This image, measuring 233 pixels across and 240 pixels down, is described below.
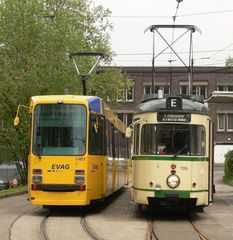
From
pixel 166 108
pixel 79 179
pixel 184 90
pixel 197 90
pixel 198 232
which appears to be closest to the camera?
pixel 198 232

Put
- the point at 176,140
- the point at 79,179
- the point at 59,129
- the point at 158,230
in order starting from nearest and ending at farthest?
the point at 158,230, the point at 176,140, the point at 79,179, the point at 59,129

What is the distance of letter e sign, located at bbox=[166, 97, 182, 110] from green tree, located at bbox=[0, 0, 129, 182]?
1990 centimetres

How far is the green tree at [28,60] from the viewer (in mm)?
35656

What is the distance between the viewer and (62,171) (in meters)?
16.1

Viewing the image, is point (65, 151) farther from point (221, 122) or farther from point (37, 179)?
point (221, 122)

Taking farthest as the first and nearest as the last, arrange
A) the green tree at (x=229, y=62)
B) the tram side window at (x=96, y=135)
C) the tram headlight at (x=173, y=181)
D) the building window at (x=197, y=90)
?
the green tree at (x=229, y=62) → the building window at (x=197, y=90) → the tram side window at (x=96, y=135) → the tram headlight at (x=173, y=181)

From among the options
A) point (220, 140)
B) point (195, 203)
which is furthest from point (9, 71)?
point (220, 140)

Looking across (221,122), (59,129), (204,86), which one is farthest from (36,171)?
(204,86)

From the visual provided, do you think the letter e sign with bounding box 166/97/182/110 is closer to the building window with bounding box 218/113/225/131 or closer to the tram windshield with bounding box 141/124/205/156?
the tram windshield with bounding box 141/124/205/156

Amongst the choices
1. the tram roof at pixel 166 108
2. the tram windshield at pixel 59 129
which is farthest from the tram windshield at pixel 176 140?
the tram windshield at pixel 59 129

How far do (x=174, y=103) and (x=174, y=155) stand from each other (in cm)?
133

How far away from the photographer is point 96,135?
17.2 metres

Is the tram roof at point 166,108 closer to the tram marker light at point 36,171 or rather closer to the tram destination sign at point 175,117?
the tram destination sign at point 175,117

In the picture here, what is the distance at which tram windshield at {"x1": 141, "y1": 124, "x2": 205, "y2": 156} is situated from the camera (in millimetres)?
15539
